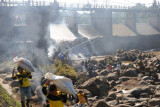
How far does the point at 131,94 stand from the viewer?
11672 millimetres

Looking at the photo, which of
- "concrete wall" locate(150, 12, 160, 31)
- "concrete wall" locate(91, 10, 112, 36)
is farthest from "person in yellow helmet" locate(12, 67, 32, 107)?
"concrete wall" locate(150, 12, 160, 31)

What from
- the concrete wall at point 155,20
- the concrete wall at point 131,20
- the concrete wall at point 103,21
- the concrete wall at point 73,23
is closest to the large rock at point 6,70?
the concrete wall at point 73,23

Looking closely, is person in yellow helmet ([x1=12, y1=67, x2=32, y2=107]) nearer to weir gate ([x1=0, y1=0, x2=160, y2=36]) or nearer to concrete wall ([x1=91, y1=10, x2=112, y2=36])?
weir gate ([x1=0, y1=0, x2=160, y2=36])

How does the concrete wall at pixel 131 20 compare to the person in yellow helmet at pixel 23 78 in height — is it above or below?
below

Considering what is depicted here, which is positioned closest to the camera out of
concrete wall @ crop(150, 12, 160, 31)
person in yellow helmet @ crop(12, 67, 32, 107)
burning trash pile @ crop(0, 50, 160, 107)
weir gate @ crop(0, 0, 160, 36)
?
burning trash pile @ crop(0, 50, 160, 107)

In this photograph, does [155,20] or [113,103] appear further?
[155,20]

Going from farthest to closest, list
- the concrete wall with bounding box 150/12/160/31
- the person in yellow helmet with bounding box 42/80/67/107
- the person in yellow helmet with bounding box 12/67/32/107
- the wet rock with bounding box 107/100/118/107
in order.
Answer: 1. the concrete wall with bounding box 150/12/160/31
2. the wet rock with bounding box 107/100/118/107
3. the person in yellow helmet with bounding box 12/67/32/107
4. the person in yellow helmet with bounding box 42/80/67/107

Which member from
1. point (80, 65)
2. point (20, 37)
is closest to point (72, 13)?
point (20, 37)

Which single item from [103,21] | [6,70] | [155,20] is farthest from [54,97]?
[155,20]

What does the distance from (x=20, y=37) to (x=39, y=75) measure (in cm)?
2043

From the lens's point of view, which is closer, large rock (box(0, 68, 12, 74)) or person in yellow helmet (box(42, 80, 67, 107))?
person in yellow helmet (box(42, 80, 67, 107))

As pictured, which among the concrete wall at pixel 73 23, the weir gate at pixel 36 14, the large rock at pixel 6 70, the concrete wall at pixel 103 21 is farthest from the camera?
the concrete wall at pixel 103 21

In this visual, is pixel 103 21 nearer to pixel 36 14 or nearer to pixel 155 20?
pixel 36 14

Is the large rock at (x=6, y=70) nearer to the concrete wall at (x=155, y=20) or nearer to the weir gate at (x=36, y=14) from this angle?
the weir gate at (x=36, y=14)
